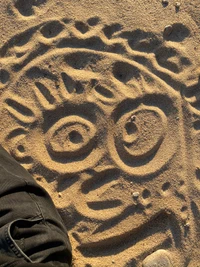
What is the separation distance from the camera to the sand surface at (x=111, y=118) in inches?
84.6

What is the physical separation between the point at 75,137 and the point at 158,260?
670 mm

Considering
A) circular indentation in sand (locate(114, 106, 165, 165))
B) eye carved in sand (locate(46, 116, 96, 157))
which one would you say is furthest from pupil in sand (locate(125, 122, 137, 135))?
eye carved in sand (locate(46, 116, 96, 157))

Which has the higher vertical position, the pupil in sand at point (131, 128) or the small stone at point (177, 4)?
the small stone at point (177, 4)

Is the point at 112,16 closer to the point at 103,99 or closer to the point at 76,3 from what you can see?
the point at 76,3

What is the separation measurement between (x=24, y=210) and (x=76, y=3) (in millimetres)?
1037

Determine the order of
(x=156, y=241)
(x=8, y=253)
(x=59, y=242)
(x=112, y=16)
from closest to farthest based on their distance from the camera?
(x=8, y=253), (x=59, y=242), (x=156, y=241), (x=112, y=16)

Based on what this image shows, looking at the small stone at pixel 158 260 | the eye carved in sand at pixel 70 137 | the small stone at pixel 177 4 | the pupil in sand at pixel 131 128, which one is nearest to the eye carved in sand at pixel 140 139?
the pupil in sand at pixel 131 128

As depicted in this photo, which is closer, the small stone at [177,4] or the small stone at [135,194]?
the small stone at [135,194]

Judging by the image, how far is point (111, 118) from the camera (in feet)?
7.27

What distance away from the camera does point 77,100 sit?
2232mm

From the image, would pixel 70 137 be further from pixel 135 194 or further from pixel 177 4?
pixel 177 4

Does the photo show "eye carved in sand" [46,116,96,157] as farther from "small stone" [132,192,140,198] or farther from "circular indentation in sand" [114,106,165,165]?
"small stone" [132,192,140,198]

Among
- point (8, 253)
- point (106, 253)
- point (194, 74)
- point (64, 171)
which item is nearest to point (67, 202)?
point (64, 171)

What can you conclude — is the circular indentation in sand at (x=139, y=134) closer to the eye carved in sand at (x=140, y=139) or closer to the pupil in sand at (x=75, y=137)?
the eye carved in sand at (x=140, y=139)
